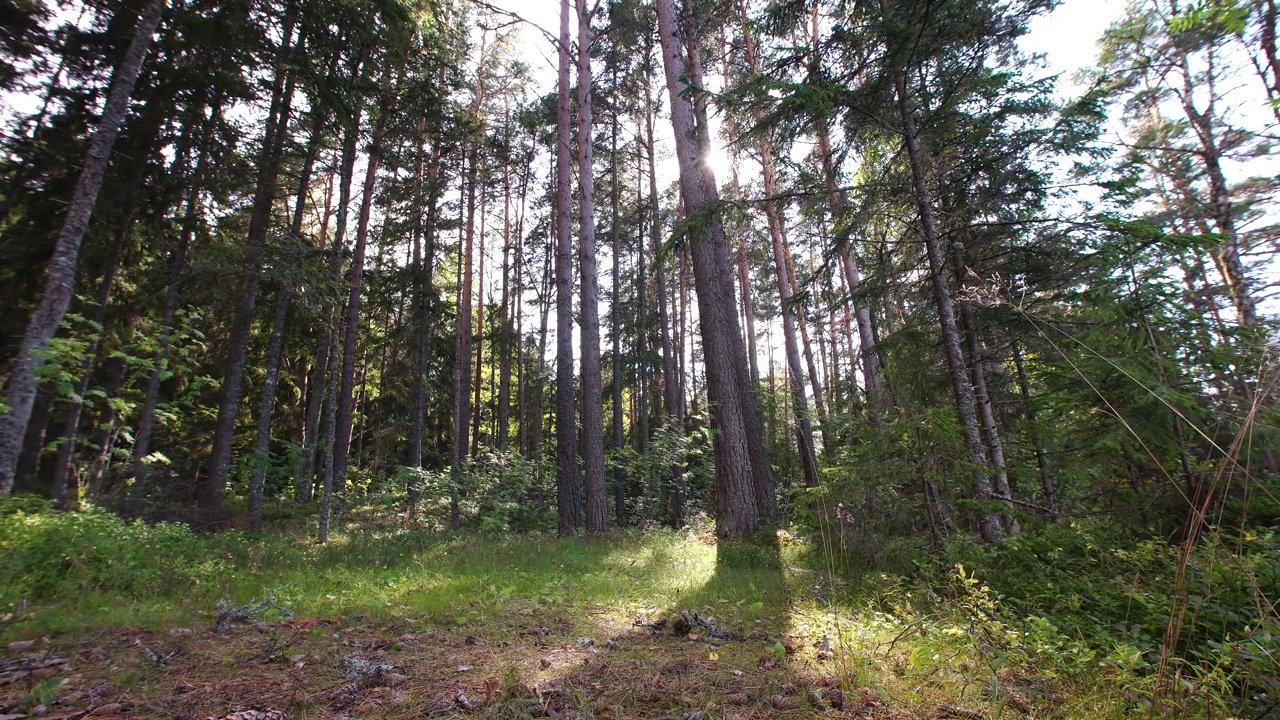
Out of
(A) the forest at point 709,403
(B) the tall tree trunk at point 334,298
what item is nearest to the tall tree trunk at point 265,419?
(A) the forest at point 709,403

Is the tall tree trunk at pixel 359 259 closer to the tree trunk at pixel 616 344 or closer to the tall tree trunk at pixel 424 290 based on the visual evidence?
the tall tree trunk at pixel 424 290

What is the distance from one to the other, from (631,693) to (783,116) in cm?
674

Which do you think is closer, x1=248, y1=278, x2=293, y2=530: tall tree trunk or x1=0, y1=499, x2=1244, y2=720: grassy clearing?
x1=0, y1=499, x2=1244, y2=720: grassy clearing

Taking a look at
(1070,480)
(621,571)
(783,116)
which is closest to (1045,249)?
(1070,480)

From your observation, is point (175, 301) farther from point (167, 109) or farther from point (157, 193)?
point (167, 109)

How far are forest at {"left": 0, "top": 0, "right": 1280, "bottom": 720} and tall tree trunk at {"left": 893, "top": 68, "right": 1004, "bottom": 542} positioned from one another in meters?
0.06

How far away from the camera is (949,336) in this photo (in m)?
5.96

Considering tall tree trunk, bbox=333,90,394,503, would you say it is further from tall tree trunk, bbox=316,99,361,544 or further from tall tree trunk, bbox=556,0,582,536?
tall tree trunk, bbox=556,0,582,536

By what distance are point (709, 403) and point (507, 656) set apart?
672 centimetres

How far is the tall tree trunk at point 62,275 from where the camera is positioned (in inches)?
209

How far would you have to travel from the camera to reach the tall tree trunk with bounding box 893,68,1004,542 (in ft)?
17.8

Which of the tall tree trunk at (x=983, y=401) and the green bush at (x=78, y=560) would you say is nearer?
the green bush at (x=78, y=560)

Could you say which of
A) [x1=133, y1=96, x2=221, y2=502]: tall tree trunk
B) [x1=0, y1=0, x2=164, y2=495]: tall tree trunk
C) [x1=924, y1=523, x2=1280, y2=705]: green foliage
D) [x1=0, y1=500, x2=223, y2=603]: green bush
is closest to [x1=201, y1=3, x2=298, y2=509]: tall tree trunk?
[x1=133, y1=96, x2=221, y2=502]: tall tree trunk

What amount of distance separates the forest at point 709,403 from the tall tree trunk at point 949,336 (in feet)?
0.19
